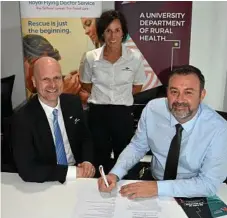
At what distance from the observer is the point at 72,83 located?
401 centimetres

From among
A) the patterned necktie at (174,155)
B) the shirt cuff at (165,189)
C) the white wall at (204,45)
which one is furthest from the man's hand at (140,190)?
the white wall at (204,45)

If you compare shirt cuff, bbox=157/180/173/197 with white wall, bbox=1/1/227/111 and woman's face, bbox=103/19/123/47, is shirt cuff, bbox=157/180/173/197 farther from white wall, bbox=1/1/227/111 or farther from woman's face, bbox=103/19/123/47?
white wall, bbox=1/1/227/111

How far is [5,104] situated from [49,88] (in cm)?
168

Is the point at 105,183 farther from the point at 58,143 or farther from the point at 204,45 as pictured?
the point at 204,45

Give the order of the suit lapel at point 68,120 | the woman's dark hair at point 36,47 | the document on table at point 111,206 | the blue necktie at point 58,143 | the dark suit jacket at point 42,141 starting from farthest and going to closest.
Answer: the woman's dark hair at point 36,47, the suit lapel at point 68,120, the blue necktie at point 58,143, the dark suit jacket at point 42,141, the document on table at point 111,206

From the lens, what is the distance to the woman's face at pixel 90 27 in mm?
3859

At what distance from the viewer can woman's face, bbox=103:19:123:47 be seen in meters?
3.05

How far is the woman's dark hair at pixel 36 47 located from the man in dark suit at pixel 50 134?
1770mm

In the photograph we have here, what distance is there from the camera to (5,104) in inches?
144

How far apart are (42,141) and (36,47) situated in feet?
7.09

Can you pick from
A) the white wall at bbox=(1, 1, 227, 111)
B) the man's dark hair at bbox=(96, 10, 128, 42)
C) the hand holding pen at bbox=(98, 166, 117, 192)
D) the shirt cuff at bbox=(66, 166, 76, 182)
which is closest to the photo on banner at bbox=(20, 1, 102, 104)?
the white wall at bbox=(1, 1, 227, 111)

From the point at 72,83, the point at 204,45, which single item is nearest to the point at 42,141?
the point at 72,83

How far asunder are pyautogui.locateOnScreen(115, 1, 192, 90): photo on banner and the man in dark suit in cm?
193

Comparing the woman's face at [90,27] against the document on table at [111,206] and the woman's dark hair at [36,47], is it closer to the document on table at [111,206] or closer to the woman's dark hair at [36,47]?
the woman's dark hair at [36,47]
